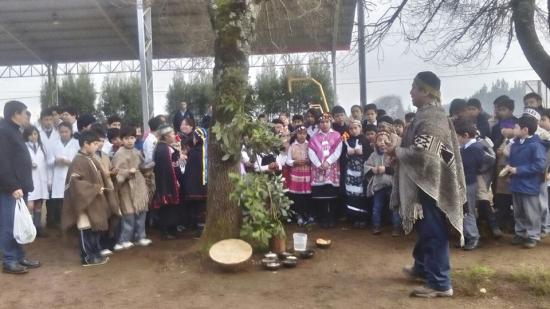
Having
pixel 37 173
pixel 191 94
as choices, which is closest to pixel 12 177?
pixel 37 173

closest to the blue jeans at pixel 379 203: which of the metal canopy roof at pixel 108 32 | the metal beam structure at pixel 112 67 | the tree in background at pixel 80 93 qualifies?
the metal canopy roof at pixel 108 32

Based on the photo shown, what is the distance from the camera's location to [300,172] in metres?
8.30

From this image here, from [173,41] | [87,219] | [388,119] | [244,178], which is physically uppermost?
[173,41]

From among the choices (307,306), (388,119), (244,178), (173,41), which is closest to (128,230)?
(244,178)

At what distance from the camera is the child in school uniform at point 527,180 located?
22.2 ft

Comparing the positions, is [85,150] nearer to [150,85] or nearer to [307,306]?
[307,306]

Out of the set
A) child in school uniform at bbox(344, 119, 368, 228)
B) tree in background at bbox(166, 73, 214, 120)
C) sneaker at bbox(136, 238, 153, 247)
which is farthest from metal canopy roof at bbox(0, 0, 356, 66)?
sneaker at bbox(136, 238, 153, 247)

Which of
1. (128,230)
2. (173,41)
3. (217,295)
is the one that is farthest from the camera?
(173,41)

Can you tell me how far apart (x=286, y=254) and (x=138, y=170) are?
2449 mm

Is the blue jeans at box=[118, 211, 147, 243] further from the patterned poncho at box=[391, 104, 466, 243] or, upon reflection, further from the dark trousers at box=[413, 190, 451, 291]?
the dark trousers at box=[413, 190, 451, 291]

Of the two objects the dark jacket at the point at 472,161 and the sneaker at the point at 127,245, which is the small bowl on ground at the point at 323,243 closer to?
the dark jacket at the point at 472,161

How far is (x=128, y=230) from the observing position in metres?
7.38

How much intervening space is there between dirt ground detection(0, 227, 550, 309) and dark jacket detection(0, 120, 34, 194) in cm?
110

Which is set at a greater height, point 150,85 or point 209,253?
point 150,85
